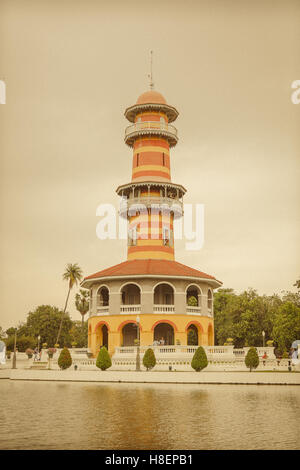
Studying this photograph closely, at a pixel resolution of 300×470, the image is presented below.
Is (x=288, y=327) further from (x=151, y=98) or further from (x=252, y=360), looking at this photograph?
(x=151, y=98)

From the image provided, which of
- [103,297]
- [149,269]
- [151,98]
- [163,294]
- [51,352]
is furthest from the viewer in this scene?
[151,98]

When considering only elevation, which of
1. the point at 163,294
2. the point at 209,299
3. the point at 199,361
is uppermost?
the point at 163,294

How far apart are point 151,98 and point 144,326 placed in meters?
23.3

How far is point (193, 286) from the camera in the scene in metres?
47.8

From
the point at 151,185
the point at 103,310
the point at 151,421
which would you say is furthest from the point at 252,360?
the point at 151,185

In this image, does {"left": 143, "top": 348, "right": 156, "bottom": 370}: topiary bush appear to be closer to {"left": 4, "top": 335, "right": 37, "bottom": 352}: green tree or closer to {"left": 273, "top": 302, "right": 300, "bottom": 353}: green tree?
{"left": 273, "top": 302, "right": 300, "bottom": 353}: green tree

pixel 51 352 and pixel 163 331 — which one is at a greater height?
pixel 163 331

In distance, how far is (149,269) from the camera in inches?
1751

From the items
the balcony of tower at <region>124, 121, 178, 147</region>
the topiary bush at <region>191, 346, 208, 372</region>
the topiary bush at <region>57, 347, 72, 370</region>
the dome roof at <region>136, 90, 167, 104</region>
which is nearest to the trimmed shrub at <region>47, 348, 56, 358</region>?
the topiary bush at <region>57, 347, 72, 370</region>

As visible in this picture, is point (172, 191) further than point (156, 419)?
Yes

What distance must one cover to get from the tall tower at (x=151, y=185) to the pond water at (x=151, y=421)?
2839cm

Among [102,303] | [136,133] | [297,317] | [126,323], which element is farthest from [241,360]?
Result: [136,133]
